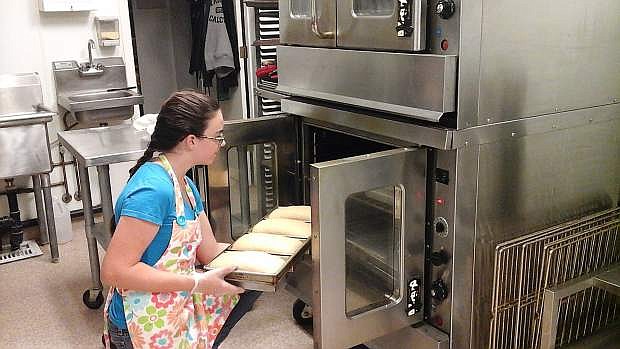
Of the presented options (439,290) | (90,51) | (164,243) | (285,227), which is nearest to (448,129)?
(439,290)

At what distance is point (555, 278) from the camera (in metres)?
2.00

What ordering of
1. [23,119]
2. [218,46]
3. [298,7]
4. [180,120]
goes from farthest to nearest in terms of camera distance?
1. [218,46]
2. [23,119]
3. [298,7]
4. [180,120]

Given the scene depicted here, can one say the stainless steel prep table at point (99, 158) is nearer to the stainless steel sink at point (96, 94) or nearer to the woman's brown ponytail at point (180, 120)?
the stainless steel sink at point (96, 94)

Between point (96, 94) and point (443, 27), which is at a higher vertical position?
point (443, 27)

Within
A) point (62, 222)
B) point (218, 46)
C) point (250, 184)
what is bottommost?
point (62, 222)

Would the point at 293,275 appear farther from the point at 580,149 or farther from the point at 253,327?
the point at 580,149

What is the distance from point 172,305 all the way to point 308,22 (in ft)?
3.51

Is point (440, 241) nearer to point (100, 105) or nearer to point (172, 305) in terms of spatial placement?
point (172, 305)

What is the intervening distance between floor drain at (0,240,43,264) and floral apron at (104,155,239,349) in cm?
218

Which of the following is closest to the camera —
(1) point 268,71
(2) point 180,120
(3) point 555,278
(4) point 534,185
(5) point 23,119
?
(2) point 180,120

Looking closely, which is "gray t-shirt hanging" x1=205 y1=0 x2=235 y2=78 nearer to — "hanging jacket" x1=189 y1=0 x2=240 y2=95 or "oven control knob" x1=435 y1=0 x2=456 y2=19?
"hanging jacket" x1=189 y1=0 x2=240 y2=95

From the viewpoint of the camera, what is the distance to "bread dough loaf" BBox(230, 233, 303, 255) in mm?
1784

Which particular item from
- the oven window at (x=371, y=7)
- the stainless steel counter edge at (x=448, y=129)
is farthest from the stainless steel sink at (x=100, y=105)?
the oven window at (x=371, y=7)

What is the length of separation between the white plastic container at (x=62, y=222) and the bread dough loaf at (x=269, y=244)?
2476 mm
